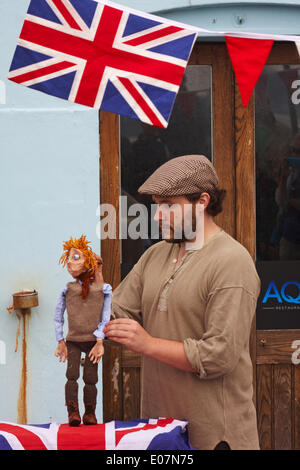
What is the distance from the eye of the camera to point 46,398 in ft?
12.7

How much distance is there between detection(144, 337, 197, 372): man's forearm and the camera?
2.17 meters

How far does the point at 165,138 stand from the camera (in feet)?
13.2

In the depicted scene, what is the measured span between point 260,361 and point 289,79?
6.01ft

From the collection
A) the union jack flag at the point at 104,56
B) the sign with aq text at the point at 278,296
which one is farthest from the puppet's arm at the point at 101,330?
the sign with aq text at the point at 278,296

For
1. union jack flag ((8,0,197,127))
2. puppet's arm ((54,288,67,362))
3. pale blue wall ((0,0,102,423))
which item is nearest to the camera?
puppet's arm ((54,288,67,362))

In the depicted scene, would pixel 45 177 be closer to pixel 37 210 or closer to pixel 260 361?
pixel 37 210

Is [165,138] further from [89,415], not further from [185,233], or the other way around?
[89,415]

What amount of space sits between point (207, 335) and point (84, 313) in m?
0.44

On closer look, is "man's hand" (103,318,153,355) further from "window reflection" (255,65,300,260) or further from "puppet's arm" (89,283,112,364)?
"window reflection" (255,65,300,260)

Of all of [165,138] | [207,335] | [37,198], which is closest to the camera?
[207,335]

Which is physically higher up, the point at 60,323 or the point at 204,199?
the point at 204,199

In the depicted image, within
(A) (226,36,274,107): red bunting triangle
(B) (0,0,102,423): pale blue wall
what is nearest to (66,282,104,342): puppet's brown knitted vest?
(A) (226,36,274,107): red bunting triangle

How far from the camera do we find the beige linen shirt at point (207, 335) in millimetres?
2154

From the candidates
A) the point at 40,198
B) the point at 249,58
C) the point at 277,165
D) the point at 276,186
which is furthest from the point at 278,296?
the point at 249,58
